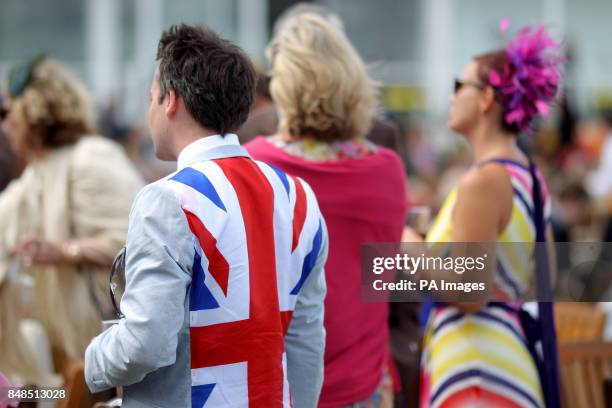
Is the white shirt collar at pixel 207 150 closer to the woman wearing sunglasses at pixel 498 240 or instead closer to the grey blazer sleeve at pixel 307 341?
the grey blazer sleeve at pixel 307 341

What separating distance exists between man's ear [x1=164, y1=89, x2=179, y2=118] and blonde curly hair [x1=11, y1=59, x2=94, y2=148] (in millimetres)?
1993

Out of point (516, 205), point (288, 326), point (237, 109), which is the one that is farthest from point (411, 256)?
point (237, 109)

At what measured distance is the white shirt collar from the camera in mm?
2297

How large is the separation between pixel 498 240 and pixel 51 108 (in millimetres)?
1976

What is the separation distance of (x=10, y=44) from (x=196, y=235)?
16132mm

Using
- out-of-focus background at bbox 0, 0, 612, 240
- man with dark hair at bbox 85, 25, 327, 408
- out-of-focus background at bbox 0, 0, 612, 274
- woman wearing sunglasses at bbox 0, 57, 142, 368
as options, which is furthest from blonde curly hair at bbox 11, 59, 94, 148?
out-of-focus background at bbox 0, 0, 612, 240

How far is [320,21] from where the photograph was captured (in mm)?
3266

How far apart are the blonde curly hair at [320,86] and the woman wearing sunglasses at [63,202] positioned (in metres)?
1.22

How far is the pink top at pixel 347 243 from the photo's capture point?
120 inches

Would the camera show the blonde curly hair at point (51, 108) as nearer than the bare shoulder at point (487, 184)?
No

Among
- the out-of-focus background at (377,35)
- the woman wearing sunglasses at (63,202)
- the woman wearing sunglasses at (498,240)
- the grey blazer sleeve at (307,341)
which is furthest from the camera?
the out-of-focus background at (377,35)

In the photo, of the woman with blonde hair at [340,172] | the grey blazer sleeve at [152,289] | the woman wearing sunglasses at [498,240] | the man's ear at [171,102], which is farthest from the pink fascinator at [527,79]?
the grey blazer sleeve at [152,289]

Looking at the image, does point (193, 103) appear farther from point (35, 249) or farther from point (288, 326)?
point (35, 249)

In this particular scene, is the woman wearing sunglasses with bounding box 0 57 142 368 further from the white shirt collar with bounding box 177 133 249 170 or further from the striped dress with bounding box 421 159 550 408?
the white shirt collar with bounding box 177 133 249 170
